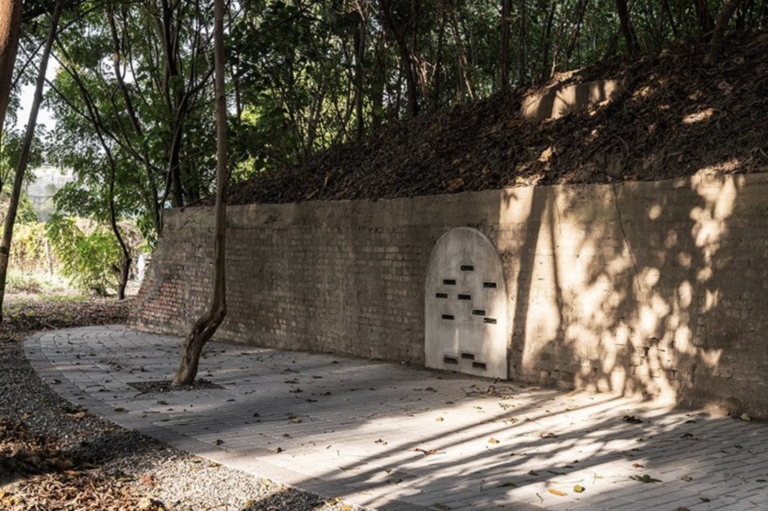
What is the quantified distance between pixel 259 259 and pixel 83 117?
12.2 meters

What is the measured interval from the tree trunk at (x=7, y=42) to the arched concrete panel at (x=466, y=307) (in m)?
6.06

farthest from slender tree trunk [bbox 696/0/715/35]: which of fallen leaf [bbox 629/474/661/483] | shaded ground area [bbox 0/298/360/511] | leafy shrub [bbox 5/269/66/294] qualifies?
leafy shrub [bbox 5/269/66/294]

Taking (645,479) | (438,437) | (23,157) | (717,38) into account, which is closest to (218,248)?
(438,437)

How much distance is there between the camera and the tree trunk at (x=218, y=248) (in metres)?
9.33

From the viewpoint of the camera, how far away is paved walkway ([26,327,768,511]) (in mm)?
5258

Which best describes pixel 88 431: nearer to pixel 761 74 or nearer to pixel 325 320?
pixel 325 320

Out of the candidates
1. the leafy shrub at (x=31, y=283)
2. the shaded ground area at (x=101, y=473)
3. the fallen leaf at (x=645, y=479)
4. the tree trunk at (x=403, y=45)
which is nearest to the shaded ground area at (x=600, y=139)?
the tree trunk at (x=403, y=45)

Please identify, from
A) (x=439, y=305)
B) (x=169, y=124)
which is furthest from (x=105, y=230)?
(x=439, y=305)

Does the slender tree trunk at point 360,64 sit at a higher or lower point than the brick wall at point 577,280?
higher

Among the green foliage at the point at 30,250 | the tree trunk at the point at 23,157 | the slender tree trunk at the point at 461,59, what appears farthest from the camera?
the green foliage at the point at 30,250

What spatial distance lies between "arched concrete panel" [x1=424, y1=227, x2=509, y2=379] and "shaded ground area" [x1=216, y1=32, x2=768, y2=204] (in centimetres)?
86

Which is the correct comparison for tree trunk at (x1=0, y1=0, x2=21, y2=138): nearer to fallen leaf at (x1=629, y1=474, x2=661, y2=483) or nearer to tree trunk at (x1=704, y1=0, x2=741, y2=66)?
fallen leaf at (x1=629, y1=474, x2=661, y2=483)

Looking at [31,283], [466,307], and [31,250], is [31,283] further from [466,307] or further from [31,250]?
[466,307]

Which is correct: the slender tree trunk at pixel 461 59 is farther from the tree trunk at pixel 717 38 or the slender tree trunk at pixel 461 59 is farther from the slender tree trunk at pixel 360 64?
the tree trunk at pixel 717 38
